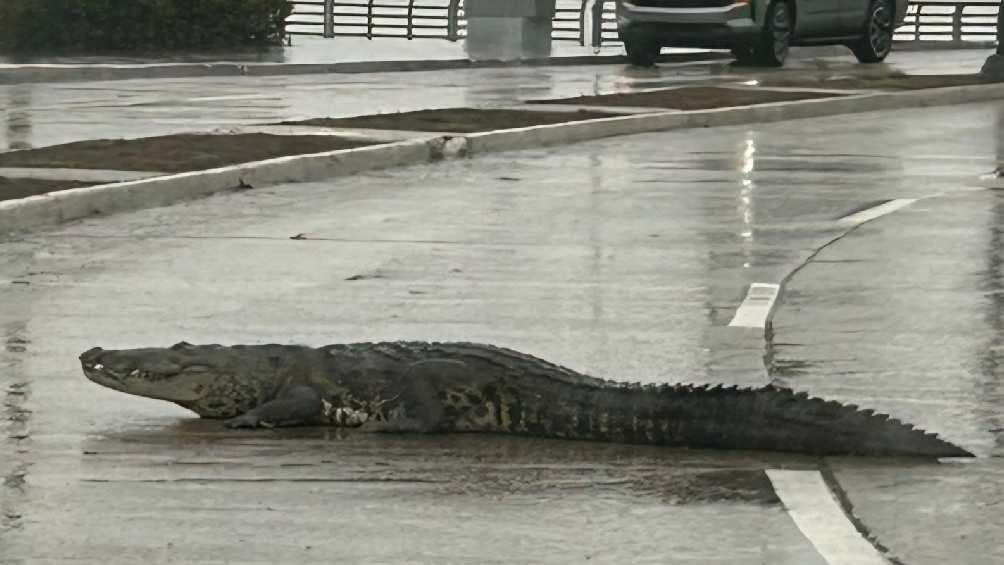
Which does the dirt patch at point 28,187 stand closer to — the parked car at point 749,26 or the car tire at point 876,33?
the parked car at point 749,26

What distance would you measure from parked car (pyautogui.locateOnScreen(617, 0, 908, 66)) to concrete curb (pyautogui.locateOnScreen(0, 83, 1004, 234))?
22.6ft

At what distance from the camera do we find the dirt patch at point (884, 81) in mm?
27872

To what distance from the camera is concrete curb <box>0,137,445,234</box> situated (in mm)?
13789

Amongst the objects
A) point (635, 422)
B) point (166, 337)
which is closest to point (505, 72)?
point (166, 337)

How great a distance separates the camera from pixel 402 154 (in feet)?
59.2

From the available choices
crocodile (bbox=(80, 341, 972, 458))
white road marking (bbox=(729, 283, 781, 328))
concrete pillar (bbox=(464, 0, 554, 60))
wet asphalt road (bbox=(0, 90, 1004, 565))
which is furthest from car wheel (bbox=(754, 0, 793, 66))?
crocodile (bbox=(80, 341, 972, 458))

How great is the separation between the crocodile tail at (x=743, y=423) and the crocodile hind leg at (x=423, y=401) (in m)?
0.43

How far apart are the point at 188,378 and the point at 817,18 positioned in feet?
93.1

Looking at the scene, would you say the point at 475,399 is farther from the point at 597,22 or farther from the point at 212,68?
the point at 597,22

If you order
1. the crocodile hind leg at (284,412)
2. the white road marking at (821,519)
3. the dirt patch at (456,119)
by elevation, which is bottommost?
the dirt patch at (456,119)

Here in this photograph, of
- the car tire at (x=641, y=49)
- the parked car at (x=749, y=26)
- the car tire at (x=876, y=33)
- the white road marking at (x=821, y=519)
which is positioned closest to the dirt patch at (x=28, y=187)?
the white road marking at (x=821, y=519)

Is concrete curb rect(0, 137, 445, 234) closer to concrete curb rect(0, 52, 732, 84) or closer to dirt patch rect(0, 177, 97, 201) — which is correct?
dirt patch rect(0, 177, 97, 201)

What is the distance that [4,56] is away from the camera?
32.4 m

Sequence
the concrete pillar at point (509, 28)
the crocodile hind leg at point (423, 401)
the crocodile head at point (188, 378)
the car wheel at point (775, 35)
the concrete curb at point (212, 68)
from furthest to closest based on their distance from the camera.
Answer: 1. the concrete pillar at point (509, 28)
2. the car wheel at point (775, 35)
3. the concrete curb at point (212, 68)
4. the crocodile head at point (188, 378)
5. the crocodile hind leg at point (423, 401)
